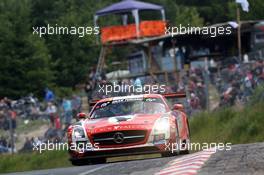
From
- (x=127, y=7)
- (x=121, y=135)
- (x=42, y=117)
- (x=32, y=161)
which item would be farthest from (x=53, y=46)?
(x=121, y=135)

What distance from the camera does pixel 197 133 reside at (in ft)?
77.8

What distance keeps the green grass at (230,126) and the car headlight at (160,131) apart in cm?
575

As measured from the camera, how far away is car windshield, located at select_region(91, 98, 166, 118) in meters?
16.5

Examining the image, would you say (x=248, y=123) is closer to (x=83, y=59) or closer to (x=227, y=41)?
(x=227, y=41)

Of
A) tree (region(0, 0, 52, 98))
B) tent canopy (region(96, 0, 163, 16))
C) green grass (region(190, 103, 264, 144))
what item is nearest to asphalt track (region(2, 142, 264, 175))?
green grass (region(190, 103, 264, 144))

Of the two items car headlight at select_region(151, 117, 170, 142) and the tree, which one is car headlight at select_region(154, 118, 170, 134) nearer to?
car headlight at select_region(151, 117, 170, 142)

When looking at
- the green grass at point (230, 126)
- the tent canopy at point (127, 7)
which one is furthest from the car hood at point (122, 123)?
the tent canopy at point (127, 7)

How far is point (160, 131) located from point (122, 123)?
2.26ft

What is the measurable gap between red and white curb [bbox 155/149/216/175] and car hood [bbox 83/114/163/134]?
148cm

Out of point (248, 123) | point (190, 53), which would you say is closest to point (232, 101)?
point (248, 123)

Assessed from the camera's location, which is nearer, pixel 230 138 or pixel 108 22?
pixel 230 138

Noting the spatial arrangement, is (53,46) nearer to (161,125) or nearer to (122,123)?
(122,123)

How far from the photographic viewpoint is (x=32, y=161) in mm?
23281

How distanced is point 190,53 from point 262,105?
17.9 meters
